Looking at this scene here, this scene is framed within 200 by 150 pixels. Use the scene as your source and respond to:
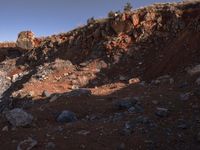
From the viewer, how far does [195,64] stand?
61.3 ft

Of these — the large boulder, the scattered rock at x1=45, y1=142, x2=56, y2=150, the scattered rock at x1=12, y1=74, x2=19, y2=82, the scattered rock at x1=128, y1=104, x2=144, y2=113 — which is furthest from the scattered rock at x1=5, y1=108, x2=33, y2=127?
the large boulder

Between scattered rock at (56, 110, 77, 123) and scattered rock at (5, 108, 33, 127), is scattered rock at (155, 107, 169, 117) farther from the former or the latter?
scattered rock at (5, 108, 33, 127)

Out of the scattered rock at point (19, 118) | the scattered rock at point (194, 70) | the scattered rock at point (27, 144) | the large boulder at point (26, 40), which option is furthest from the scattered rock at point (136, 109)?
the large boulder at point (26, 40)

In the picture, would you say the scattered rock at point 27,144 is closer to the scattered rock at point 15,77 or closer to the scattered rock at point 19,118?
the scattered rock at point 19,118

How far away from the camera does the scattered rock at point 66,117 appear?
45.0 feet

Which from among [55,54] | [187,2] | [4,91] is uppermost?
[187,2]

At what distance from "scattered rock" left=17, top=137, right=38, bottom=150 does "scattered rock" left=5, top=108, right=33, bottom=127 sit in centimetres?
148

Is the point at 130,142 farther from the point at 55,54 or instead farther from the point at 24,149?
the point at 55,54

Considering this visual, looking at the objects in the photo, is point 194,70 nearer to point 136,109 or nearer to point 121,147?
point 136,109

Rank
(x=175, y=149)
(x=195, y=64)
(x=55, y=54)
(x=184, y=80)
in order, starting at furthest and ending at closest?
(x=55, y=54) → (x=195, y=64) → (x=184, y=80) → (x=175, y=149)

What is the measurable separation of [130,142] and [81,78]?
12.7 meters

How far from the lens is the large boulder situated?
39.4 m

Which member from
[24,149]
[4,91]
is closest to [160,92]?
[24,149]

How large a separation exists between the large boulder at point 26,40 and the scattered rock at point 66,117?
85.3ft
